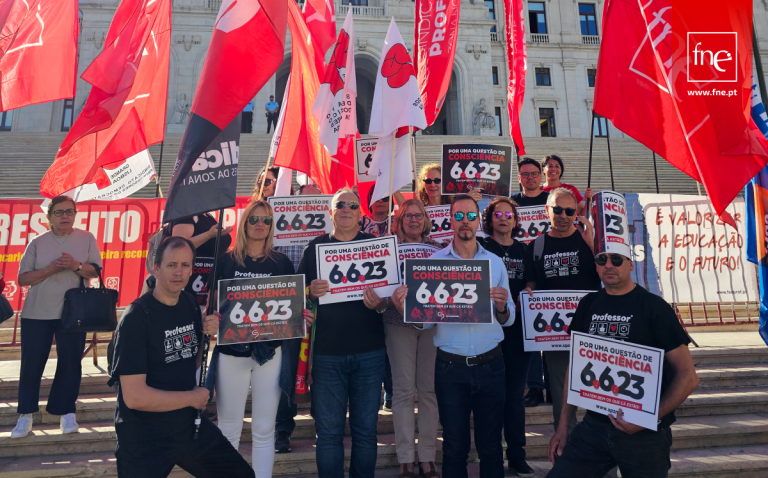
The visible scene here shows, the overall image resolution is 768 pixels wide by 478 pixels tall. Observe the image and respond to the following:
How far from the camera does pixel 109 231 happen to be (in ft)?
25.4

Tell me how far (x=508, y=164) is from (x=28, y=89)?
568cm

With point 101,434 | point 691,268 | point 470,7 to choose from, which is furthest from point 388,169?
point 470,7

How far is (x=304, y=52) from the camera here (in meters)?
5.82

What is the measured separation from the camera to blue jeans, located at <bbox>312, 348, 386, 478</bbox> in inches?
123

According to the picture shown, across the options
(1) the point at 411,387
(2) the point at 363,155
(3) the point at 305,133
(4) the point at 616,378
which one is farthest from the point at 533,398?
(3) the point at 305,133

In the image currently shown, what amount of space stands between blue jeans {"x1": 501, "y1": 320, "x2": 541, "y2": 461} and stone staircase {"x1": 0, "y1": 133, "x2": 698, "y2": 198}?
437 inches

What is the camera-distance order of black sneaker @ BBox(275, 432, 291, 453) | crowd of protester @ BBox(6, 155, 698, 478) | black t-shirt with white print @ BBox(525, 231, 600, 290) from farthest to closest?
black sneaker @ BBox(275, 432, 291, 453)
black t-shirt with white print @ BBox(525, 231, 600, 290)
crowd of protester @ BBox(6, 155, 698, 478)

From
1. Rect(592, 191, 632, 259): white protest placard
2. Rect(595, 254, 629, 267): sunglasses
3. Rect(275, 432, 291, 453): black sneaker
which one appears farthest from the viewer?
Rect(275, 432, 291, 453): black sneaker

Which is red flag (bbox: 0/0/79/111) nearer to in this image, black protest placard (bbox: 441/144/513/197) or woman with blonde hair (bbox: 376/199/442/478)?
black protest placard (bbox: 441/144/513/197)

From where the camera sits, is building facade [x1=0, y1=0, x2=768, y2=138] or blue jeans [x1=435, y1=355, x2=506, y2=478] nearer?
blue jeans [x1=435, y1=355, x2=506, y2=478]

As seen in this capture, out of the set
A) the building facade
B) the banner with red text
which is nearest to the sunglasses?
the banner with red text

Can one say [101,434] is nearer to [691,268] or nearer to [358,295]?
[358,295]

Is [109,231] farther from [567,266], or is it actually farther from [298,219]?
[567,266]

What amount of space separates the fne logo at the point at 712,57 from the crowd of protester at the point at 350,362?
1320 mm
